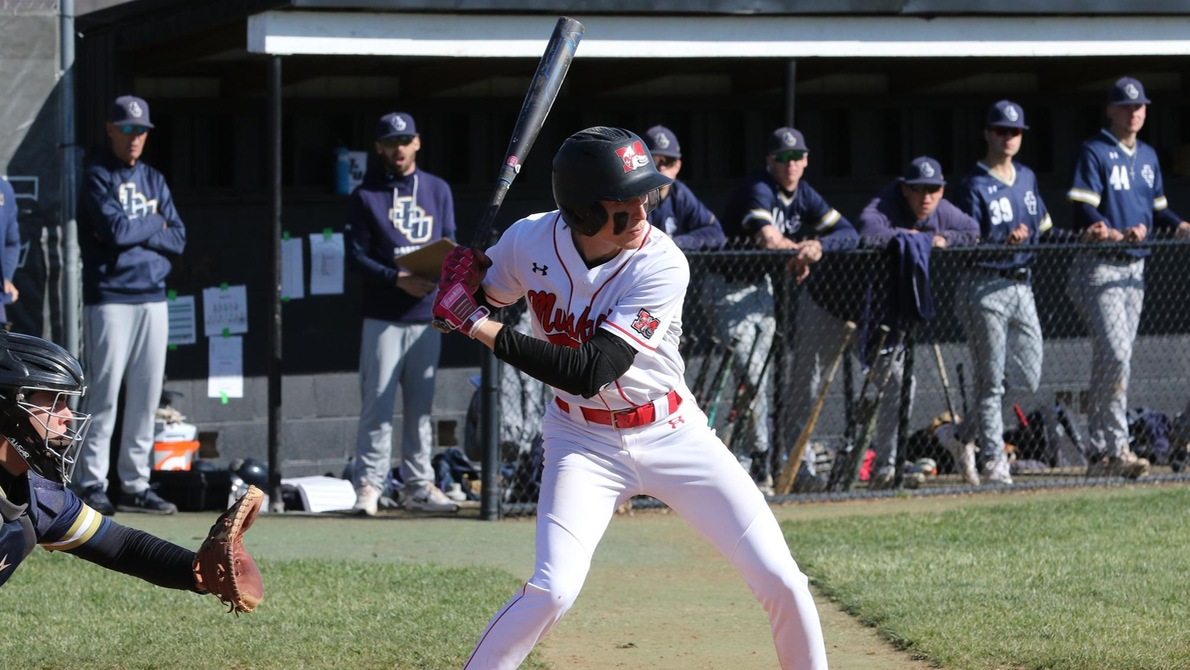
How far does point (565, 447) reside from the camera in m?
4.19

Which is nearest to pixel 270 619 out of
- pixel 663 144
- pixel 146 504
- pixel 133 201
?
pixel 146 504

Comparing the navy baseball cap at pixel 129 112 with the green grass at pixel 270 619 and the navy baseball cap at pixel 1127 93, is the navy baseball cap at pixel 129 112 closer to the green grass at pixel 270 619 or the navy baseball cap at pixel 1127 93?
the green grass at pixel 270 619

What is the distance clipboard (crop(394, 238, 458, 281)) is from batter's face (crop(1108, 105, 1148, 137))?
361 centimetres

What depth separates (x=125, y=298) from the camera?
7695mm

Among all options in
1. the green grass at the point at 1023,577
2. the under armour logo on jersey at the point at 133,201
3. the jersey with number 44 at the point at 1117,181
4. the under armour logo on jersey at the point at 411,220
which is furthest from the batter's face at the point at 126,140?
the jersey with number 44 at the point at 1117,181

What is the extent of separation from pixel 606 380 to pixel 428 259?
3668mm

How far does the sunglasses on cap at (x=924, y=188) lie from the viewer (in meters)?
8.18

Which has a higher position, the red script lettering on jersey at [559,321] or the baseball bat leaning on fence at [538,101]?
the baseball bat leaning on fence at [538,101]

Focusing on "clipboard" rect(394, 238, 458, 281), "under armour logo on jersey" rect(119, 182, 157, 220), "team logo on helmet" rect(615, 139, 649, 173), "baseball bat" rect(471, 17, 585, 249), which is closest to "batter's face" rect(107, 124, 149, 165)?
"under armour logo on jersey" rect(119, 182, 157, 220)

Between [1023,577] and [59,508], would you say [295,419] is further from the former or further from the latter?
[59,508]

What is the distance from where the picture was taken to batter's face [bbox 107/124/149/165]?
25.2 ft

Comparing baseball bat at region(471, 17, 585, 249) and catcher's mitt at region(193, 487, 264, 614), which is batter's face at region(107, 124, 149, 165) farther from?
catcher's mitt at region(193, 487, 264, 614)

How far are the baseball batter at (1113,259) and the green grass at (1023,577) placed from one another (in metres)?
0.41

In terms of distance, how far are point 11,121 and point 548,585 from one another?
545 cm
